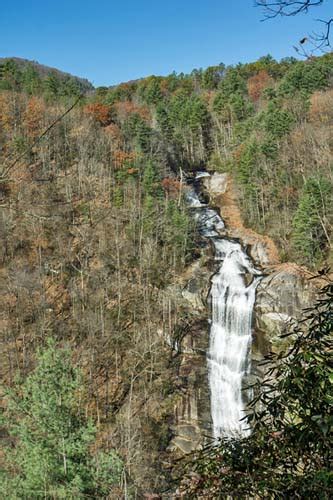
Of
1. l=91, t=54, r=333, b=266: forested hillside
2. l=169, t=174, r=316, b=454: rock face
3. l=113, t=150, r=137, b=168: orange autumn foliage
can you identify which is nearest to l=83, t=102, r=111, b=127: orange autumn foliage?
l=91, t=54, r=333, b=266: forested hillside

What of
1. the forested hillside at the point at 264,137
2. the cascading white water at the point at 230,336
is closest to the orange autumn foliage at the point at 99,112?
the forested hillside at the point at 264,137

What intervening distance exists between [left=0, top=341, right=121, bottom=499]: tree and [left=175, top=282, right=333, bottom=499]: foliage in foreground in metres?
7.49

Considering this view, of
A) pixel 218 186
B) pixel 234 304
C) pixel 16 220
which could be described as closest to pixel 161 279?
pixel 234 304

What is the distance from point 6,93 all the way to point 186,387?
113 ft

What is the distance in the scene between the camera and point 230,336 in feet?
67.5

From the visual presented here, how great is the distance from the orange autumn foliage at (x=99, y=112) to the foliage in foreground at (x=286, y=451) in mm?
42503

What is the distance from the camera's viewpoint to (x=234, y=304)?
2130cm

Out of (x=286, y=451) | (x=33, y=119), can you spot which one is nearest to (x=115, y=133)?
(x=33, y=119)

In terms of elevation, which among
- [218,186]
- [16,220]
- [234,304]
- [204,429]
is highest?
[218,186]

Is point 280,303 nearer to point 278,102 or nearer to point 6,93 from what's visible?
point 278,102

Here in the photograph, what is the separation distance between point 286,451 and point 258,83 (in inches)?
2189

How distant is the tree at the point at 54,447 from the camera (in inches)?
339

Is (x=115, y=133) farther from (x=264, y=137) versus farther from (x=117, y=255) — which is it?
(x=117, y=255)

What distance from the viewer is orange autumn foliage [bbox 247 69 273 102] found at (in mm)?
47812
